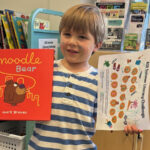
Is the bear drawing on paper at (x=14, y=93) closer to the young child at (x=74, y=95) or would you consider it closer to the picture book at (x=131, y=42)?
the young child at (x=74, y=95)

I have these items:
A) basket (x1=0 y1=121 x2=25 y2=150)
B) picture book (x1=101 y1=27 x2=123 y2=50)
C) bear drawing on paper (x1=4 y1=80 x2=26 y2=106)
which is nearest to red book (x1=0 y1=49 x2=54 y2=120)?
bear drawing on paper (x1=4 y1=80 x2=26 y2=106)

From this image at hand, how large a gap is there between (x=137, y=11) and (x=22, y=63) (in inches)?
34.0

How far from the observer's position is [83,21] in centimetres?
78

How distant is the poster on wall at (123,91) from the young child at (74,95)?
0.06 metres

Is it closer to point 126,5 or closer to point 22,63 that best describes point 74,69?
point 22,63

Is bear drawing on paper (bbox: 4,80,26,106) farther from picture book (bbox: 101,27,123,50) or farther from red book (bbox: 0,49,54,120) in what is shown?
picture book (bbox: 101,27,123,50)

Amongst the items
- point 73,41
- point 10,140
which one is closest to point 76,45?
point 73,41

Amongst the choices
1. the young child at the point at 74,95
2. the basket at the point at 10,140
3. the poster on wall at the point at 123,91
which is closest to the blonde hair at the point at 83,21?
the young child at the point at 74,95

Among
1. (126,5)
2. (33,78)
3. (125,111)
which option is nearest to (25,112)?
(33,78)

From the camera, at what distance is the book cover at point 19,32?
122 centimetres

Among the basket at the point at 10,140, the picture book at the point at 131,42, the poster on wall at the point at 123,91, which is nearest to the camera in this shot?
the poster on wall at the point at 123,91

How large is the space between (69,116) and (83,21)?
39 cm

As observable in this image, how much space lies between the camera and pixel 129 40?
1.28m

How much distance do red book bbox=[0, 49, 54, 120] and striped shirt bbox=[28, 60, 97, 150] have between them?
0.14 ft
